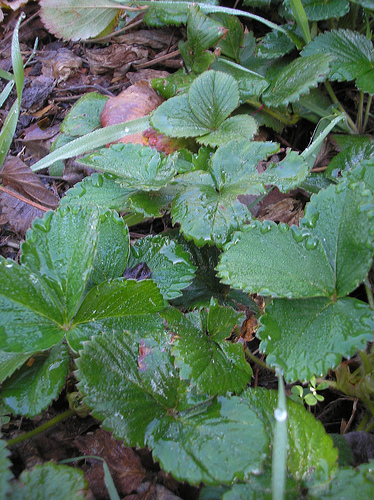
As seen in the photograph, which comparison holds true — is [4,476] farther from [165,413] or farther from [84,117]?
[84,117]

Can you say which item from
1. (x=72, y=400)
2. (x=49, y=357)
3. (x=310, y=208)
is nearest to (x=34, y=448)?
(x=72, y=400)

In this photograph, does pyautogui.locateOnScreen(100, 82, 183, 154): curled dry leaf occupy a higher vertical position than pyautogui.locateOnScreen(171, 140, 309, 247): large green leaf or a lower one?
higher

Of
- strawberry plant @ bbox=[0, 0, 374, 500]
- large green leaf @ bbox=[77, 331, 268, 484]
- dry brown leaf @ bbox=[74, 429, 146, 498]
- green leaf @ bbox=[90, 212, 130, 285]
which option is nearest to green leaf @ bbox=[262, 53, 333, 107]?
strawberry plant @ bbox=[0, 0, 374, 500]

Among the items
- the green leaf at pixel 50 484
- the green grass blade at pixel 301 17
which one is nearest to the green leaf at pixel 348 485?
the green leaf at pixel 50 484

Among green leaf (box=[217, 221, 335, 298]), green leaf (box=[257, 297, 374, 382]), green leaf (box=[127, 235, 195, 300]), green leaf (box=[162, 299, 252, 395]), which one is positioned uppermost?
green leaf (box=[217, 221, 335, 298])

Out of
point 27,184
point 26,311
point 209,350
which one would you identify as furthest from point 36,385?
point 27,184

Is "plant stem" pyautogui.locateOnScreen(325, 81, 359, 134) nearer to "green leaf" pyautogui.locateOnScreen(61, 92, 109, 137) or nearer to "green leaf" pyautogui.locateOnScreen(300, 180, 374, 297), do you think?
"green leaf" pyautogui.locateOnScreen(300, 180, 374, 297)

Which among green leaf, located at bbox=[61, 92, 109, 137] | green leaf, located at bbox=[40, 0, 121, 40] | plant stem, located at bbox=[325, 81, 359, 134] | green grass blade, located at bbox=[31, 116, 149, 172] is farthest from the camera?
green leaf, located at bbox=[40, 0, 121, 40]
